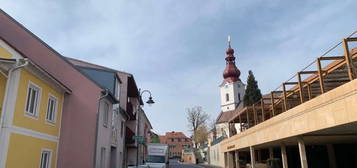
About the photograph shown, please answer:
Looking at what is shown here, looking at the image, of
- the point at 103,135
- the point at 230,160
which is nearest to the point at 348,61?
the point at 103,135

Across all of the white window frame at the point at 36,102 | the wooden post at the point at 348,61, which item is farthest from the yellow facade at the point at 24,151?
the wooden post at the point at 348,61

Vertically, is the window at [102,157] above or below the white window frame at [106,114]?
below

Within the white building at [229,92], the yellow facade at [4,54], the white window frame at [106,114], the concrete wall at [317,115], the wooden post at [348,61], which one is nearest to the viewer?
the concrete wall at [317,115]

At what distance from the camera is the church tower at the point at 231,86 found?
7669 centimetres

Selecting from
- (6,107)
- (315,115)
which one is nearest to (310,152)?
(315,115)

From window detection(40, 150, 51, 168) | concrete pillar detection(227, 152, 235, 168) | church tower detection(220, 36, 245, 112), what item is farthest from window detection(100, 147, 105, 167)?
church tower detection(220, 36, 245, 112)

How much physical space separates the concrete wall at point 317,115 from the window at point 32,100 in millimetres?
11116

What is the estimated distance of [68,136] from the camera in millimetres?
15492

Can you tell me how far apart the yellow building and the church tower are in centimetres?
6532

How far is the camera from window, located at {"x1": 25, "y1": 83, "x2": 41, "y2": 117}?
39.4ft

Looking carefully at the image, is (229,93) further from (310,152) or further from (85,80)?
(85,80)

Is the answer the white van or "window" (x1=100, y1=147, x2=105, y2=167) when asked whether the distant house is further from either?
"window" (x1=100, y1=147, x2=105, y2=167)

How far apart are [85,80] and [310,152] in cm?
1878

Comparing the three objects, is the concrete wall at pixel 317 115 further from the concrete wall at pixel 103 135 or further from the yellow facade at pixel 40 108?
the yellow facade at pixel 40 108
